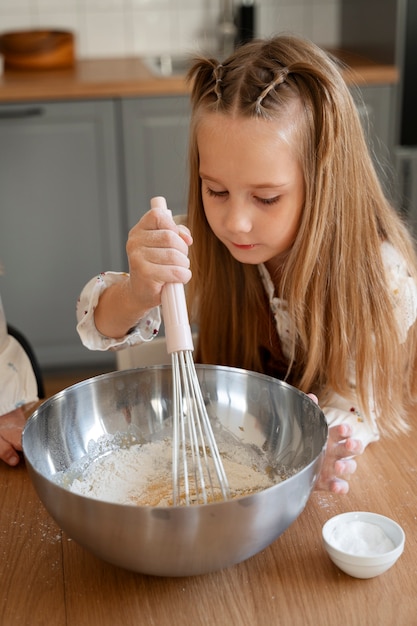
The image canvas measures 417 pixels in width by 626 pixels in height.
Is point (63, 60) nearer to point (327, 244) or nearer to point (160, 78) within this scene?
point (160, 78)

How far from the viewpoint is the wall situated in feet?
9.59

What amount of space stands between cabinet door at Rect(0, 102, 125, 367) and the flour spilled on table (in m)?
1.62

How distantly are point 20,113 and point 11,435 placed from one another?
5.08 ft

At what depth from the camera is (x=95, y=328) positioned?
1.22 metres

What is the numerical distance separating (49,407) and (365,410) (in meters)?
0.42

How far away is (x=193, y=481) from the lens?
94 centimetres

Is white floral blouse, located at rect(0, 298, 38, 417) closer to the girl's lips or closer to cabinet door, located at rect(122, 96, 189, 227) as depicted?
the girl's lips

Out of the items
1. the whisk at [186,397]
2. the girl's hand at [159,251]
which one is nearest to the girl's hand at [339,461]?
the whisk at [186,397]

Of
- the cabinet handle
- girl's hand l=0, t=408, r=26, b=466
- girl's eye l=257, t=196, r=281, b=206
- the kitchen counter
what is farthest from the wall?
girl's hand l=0, t=408, r=26, b=466

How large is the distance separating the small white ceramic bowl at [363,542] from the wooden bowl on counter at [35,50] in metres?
2.17

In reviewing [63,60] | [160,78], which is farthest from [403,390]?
[63,60]

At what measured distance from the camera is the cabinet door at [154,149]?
97.1 inches

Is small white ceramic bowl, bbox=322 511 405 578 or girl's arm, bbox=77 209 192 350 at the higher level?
girl's arm, bbox=77 209 192 350

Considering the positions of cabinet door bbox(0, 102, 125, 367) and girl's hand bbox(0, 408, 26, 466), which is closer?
girl's hand bbox(0, 408, 26, 466)
